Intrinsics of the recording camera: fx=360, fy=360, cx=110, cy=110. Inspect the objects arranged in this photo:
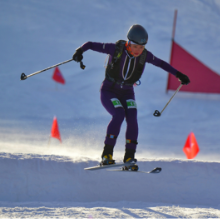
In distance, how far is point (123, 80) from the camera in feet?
16.1

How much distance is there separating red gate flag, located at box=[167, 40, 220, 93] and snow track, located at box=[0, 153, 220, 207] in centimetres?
1108

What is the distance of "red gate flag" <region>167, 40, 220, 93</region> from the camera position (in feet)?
52.8

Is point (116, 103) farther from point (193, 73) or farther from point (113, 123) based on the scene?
point (193, 73)

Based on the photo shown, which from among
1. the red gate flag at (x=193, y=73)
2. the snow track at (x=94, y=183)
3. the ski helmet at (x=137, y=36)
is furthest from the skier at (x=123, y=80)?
the red gate flag at (x=193, y=73)

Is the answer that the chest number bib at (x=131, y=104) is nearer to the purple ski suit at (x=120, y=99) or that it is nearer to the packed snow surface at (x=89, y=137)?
the purple ski suit at (x=120, y=99)

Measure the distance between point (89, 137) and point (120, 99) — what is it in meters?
5.21

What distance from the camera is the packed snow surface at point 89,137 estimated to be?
486cm

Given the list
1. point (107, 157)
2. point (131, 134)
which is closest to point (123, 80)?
point (131, 134)

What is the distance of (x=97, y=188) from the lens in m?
5.21

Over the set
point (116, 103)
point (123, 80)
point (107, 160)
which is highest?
point (123, 80)

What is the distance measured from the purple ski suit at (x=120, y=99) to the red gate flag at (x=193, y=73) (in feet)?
37.5

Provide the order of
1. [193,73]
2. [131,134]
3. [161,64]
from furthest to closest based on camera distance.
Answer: [193,73] → [161,64] → [131,134]

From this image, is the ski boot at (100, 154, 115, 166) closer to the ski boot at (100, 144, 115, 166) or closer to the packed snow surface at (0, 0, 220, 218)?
the ski boot at (100, 144, 115, 166)

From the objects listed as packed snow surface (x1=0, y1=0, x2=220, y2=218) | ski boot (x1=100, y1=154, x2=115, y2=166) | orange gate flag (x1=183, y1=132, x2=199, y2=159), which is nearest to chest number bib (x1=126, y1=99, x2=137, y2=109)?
ski boot (x1=100, y1=154, x2=115, y2=166)
